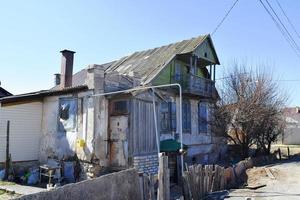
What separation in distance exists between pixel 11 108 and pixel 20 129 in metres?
1.04

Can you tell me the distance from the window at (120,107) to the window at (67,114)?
180 cm

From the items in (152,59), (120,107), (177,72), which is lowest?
(120,107)

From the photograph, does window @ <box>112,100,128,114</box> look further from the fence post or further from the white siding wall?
the fence post

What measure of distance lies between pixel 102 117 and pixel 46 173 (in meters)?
3.25

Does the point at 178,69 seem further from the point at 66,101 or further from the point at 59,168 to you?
the point at 59,168

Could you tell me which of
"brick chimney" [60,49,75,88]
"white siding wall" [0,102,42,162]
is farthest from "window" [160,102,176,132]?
"white siding wall" [0,102,42,162]

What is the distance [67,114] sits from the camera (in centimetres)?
1478

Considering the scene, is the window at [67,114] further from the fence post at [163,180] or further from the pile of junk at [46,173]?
the fence post at [163,180]

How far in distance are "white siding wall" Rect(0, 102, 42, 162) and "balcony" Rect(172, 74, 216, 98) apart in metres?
7.78

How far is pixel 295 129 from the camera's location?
3941cm

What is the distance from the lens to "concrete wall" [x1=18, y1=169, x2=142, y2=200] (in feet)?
19.0

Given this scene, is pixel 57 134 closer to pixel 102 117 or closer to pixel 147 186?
pixel 102 117

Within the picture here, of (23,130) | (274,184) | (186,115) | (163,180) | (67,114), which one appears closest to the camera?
(163,180)

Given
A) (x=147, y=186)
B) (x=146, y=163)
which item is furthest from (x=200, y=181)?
(x=146, y=163)
